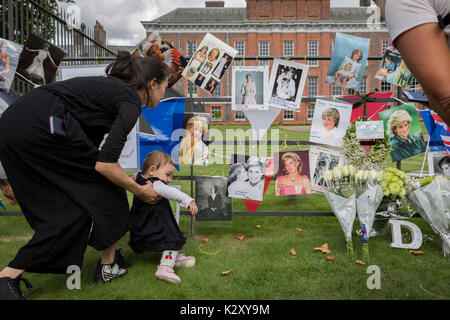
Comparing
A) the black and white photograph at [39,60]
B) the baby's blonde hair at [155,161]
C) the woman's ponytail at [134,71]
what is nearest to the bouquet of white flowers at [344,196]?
the baby's blonde hair at [155,161]

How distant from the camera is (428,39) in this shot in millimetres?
1211

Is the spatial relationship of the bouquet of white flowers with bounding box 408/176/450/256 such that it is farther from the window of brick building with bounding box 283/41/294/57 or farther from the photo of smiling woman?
the window of brick building with bounding box 283/41/294/57

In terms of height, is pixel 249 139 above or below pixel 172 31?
below

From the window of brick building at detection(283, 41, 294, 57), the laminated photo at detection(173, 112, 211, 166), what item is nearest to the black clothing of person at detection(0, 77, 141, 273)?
the laminated photo at detection(173, 112, 211, 166)

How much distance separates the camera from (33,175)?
6.75 ft

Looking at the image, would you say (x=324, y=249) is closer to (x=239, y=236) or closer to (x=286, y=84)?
(x=239, y=236)

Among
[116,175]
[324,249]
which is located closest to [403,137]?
[324,249]

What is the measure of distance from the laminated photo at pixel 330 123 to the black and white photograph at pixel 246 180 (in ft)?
1.92

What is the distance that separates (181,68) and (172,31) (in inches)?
1274

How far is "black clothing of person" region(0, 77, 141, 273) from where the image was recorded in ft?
6.56

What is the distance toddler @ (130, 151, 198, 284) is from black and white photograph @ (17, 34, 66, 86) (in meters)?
1.54
